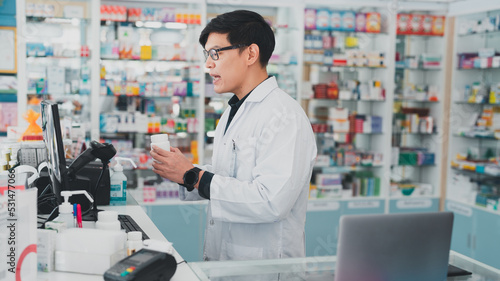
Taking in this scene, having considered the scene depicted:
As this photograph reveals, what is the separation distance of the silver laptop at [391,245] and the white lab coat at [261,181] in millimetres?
644

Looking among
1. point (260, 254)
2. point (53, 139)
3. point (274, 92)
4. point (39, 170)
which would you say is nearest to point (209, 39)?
point (274, 92)

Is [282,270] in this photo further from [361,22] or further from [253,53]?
[361,22]

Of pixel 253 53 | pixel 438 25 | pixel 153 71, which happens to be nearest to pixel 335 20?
pixel 438 25

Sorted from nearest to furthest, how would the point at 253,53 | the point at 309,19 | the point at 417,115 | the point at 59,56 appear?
1. the point at 253,53
2. the point at 59,56
3. the point at 309,19
4. the point at 417,115

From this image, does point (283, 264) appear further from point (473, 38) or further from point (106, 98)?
point (473, 38)

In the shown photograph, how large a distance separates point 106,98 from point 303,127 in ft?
11.8

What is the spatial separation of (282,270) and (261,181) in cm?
40

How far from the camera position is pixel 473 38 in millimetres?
5719

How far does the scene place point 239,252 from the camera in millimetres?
2314

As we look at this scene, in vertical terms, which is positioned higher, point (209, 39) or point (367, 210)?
point (209, 39)

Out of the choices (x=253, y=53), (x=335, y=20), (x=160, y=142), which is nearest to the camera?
(x=160, y=142)

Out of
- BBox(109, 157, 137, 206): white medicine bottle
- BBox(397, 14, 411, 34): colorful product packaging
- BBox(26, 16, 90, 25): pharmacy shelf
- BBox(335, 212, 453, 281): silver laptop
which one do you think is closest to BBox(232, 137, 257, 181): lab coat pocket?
BBox(109, 157, 137, 206): white medicine bottle

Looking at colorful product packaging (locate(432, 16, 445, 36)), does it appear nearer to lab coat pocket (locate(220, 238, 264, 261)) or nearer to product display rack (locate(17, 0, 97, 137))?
product display rack (locate(17, 0, 97, 137))

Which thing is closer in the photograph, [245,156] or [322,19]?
[245,156]
